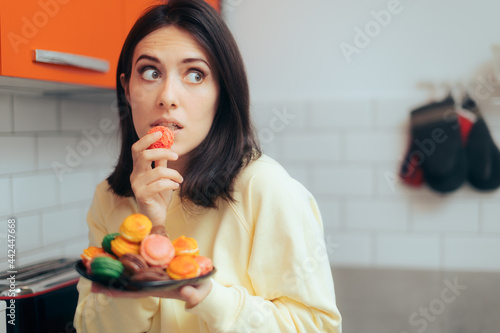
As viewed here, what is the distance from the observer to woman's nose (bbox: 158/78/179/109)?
87 cm

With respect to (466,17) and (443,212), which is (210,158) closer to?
(443,212)

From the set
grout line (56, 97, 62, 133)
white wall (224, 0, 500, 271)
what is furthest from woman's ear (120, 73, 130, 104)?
white wall (224, 0, 500, 271)

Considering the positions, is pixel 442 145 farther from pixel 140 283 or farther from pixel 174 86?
pixel 140 283

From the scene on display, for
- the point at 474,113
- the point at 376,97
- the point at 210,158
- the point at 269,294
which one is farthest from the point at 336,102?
the point at 269,294

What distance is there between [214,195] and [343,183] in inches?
31.1

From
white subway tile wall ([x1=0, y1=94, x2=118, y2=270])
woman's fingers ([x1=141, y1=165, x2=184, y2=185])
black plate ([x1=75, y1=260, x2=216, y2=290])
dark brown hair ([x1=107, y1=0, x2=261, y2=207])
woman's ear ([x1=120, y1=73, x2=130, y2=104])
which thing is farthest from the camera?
white subway tile wall ([x1=0, y1=94, x2=118, y2=270])

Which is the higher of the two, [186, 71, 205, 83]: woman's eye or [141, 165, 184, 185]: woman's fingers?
[186, 71, 205, 83]: woman's eye

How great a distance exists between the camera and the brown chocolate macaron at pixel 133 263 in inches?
25.4

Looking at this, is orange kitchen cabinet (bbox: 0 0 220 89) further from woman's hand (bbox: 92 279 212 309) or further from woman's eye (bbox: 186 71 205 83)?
woman's hand (bbox: 92 279 212 309)

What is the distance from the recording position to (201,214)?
3.15ft

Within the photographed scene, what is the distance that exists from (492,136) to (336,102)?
49cm

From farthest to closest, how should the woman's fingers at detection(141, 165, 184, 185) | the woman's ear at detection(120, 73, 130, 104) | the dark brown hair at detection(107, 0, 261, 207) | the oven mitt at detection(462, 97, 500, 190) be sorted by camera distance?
1. the oven mitt at detection(462, 97, 500, 190)
2. the woman's ear at detection(120, 73, 130, 104)
3. the dark brown hair at detection(107, 0, 261, 207)
4. the woman's fingers at detection(141, 165, 184, 185)

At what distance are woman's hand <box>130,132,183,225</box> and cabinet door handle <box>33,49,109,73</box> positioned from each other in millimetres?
343

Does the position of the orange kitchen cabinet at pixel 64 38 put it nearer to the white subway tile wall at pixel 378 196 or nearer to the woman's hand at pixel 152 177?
the woman's hand at pixel 152 177
